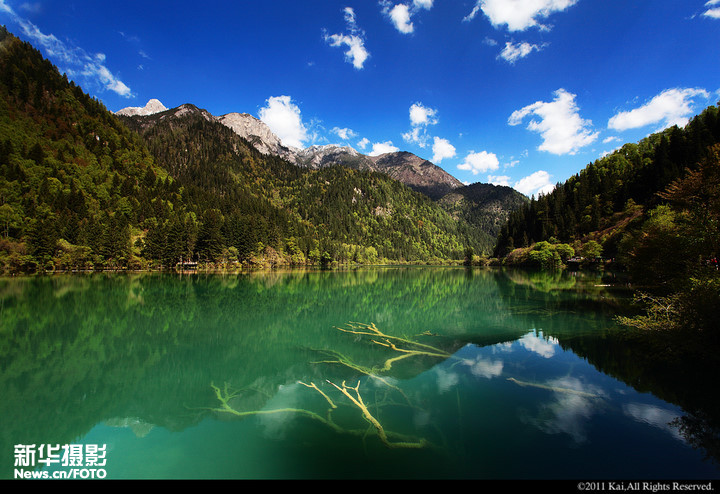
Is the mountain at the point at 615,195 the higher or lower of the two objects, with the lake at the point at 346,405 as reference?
higher

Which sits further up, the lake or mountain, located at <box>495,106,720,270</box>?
mountain, located at <box>495,106,720,270</box>

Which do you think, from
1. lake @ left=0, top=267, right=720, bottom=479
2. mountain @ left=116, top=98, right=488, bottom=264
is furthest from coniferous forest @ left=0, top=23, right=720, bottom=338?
lake @ left=0, top=267, right=720, bottom=479

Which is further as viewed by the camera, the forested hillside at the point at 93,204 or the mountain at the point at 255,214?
the mountain at the point at 255,214

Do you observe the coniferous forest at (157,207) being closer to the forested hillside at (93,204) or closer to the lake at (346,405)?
the forested hillside at (93,204)

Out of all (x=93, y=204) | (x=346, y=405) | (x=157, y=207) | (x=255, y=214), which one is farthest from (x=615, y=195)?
(x=93, y=204)

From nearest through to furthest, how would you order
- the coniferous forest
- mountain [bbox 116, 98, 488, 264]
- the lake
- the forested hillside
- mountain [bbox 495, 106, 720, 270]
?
the lake < the coniferous forest < the forested hillside < mountain [bbox 495, 106, 720, 270] < mountain [bbox 116, 98, 488, 264]

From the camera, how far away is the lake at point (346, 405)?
18.6 ft

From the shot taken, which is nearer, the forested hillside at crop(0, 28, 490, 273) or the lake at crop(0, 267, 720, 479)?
the lake at crop(0, 267, 720, 479)

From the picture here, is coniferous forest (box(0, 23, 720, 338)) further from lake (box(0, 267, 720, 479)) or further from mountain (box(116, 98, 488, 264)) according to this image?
lake (box(0, 267, 720, 479))

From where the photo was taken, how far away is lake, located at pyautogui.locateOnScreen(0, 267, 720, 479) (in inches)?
223

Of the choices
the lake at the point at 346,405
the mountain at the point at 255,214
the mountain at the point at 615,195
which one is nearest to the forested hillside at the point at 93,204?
the mountain at the point at 255,214

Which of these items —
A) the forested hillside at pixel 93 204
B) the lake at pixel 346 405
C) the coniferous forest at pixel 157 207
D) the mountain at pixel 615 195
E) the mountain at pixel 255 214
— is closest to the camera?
the lake at pixel 346 405

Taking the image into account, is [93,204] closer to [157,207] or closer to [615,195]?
[157,207]

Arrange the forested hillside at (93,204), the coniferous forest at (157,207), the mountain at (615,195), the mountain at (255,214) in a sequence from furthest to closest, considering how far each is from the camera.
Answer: the mountain at (255,214)
the mountain at (615,195)
the forested hillside at (93,204)
the coniferous forest at (157,207)
